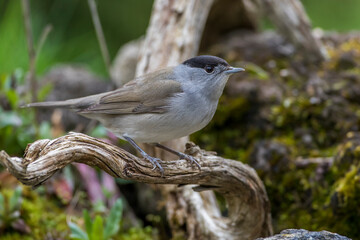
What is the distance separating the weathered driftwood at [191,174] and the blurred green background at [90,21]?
15.5ft

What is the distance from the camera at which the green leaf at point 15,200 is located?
427cm

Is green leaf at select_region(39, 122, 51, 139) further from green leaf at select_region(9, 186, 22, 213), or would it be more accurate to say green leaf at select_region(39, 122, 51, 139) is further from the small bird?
the small bird

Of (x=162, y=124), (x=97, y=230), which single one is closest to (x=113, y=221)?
(x=97, y=230)

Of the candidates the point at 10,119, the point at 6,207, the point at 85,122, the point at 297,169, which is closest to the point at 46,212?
the point at 6,207

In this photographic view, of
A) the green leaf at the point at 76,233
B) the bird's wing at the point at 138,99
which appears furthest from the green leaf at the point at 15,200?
the bird's wing at the point at 138,99

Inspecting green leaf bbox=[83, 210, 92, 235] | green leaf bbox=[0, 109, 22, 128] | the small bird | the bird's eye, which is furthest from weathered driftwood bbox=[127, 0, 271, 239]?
green leaf bbox=[0, 109, 22, 128]

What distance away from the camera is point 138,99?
13.3 feet

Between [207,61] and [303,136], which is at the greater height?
[207,61]

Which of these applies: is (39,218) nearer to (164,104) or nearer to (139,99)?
(139,99)

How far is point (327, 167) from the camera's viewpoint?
15.1 feet

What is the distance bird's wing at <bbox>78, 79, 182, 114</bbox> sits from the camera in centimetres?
396

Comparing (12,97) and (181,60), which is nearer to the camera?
(181,60)

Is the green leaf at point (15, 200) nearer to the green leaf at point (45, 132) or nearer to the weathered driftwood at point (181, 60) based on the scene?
the green leaf at point (45, 132)

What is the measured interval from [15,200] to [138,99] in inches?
61.1
